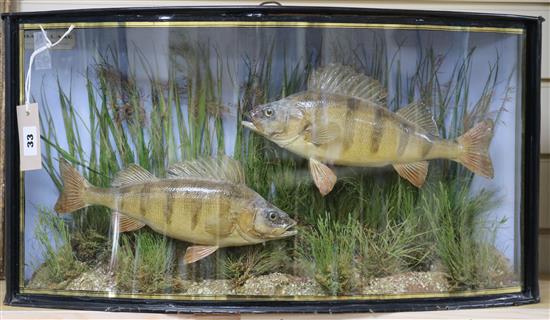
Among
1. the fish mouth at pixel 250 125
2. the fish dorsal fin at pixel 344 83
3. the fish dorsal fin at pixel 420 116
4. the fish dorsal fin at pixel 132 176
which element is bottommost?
the fish dorsal fin at pixel 132 176

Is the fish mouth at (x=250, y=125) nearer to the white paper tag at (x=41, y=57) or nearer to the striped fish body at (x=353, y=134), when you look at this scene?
the striped fish body at (x=353, y=134)

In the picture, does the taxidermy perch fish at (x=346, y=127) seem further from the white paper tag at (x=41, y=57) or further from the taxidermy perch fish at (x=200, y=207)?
the white paper tag at (x=41, y=57)

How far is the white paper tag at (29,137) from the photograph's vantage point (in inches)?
36.1

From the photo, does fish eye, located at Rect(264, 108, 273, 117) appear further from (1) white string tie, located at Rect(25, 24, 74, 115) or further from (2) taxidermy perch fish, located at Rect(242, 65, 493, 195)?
(1) white string tie, located at Rect(25, 24, 74, 115)

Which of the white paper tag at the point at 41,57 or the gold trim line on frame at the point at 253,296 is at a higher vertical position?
the white paper tag at the point at 41,57

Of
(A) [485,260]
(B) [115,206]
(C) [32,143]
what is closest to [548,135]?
(A) [485,260]

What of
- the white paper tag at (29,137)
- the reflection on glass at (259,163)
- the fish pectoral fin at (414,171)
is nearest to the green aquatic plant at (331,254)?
A: the reflection on glass at (259,163)

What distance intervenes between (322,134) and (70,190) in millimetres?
383

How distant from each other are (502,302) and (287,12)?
0.54m

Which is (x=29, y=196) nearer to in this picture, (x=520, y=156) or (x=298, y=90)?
(x=298, y=90)

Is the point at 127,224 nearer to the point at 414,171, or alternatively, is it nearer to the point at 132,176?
the point at 132,176

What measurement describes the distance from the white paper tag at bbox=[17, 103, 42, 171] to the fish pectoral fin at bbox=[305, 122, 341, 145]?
0.40 m

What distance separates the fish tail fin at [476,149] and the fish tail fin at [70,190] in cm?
56

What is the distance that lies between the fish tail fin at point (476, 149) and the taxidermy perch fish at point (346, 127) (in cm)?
3
